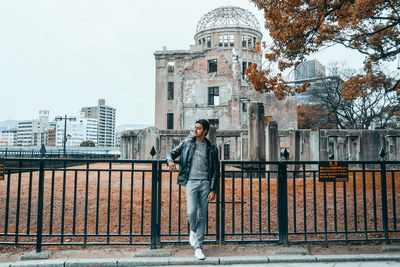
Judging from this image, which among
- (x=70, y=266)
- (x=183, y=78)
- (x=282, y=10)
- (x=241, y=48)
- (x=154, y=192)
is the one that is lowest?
(x=70, y=266)

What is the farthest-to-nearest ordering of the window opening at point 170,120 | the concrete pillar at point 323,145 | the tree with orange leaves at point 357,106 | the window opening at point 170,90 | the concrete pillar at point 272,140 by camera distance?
the window opening at point 170,90
the window opening at point 170,120
the tree with orange leaves at point 357,106
the concrete pillar at point 323,145
the concrete pillar at point 272,140

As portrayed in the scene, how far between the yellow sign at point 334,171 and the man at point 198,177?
1.97 metres

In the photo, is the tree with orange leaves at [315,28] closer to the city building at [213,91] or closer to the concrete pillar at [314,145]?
the concrete pillar at [314,145]

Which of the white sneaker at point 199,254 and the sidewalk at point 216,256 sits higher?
the white sneaker at point 199,254

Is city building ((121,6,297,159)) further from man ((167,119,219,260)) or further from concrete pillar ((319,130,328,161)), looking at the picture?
man ((167,119,219,260))

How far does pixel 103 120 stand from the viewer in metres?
179

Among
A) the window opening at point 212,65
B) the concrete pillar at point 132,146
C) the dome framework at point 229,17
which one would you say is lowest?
the concrete pillar at point 132,146

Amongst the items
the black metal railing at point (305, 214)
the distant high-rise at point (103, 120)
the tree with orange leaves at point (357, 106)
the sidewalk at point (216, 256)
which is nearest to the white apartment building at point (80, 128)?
the distant high-rise at point (103, 120)

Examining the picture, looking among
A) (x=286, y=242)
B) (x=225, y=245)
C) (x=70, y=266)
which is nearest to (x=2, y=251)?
(x=70, y=266)

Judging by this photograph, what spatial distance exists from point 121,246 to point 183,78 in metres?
35.3

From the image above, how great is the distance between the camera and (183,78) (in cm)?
3916

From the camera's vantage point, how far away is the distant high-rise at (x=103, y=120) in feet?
575

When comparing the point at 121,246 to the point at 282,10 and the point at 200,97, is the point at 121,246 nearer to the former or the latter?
the point at 282,10

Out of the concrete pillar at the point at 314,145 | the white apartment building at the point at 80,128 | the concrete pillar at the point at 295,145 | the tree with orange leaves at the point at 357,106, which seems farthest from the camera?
the white apartment building at the point at 80,128
